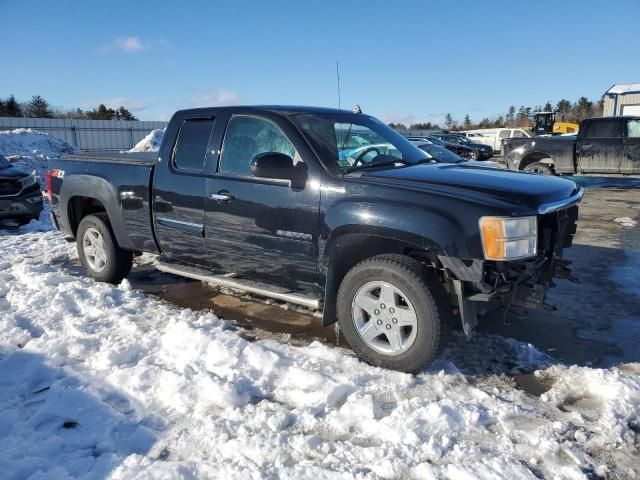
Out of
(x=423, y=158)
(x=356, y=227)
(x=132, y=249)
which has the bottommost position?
(x=132, y=249)

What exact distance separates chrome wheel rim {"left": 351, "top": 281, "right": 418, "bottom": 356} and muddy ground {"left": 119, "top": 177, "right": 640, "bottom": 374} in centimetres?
63

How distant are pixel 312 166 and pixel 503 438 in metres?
2.23

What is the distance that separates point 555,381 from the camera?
3529 mm

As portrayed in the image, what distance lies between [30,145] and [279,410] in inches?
758

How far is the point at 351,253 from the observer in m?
3.85

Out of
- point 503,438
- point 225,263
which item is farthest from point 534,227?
point 225,263

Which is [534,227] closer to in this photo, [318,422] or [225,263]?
[318,422]

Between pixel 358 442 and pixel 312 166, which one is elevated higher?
pixel 312 166

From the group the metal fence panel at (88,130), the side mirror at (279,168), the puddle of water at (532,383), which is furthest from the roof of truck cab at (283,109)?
the metal fence panel at (88,130)

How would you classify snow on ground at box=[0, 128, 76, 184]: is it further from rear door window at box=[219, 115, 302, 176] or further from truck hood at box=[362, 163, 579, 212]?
truck hood at box=[362, 163, 579, 212]

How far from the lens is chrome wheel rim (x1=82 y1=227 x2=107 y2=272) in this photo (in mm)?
5637

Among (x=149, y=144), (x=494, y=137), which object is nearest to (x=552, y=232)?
(x=149, y=144)

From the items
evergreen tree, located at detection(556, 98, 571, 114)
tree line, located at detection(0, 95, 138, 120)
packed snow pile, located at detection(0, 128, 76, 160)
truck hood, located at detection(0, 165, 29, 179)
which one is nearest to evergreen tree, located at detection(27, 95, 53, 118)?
tree line, located at detection(0, 95, 138, 120)

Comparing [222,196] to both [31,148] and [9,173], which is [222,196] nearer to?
[9,173]
